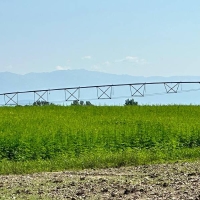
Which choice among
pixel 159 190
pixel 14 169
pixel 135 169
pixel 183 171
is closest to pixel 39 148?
pixel 14 169

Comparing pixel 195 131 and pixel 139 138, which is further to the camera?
pixel 195 131

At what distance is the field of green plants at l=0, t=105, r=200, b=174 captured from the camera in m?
17.1

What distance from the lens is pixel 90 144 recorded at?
2075 centimetres

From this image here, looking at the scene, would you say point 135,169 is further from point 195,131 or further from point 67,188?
point 195,131

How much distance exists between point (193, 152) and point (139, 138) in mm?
2893

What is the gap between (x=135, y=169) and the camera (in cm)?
1538

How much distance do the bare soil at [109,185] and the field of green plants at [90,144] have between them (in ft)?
8.21

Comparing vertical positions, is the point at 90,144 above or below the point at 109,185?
above

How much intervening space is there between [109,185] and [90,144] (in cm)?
897

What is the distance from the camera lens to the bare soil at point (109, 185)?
10727 millimetres

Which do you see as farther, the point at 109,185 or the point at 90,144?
the point at 90,144

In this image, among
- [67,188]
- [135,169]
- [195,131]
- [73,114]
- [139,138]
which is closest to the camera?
[67,188]

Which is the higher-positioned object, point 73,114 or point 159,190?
point 73,114

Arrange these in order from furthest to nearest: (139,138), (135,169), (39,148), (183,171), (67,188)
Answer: (139,138) → (39,148) → (135,169) → (183,171) → (67,188)
